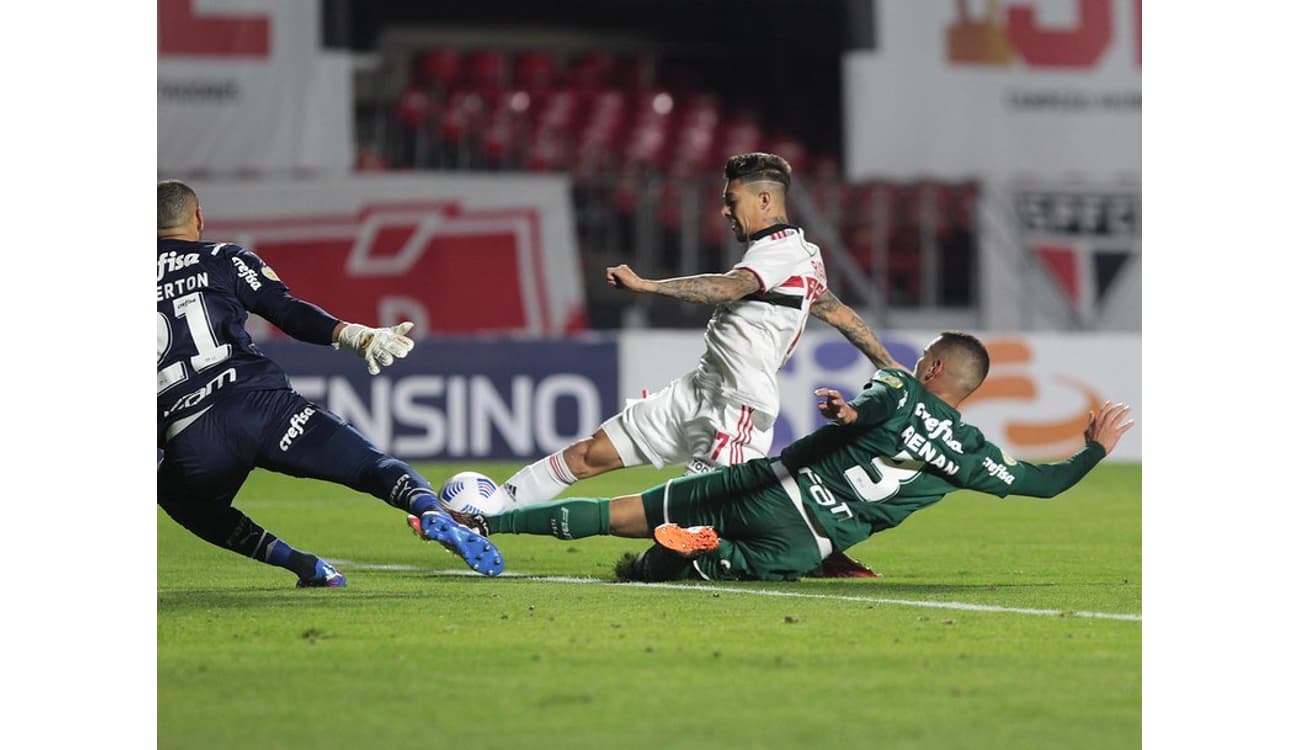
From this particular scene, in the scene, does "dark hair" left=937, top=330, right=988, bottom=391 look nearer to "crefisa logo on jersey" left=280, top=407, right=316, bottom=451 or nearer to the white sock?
the white sock

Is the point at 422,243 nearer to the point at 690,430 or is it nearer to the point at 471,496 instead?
the point at 690,430

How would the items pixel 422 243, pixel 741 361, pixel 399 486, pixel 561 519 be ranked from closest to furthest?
pixel 399 486 < pixel 561 519 < pixel 741 361 < pixel 422 243

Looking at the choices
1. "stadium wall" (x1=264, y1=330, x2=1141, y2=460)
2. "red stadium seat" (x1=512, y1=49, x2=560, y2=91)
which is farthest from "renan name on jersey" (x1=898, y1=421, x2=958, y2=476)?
"red stadium seat" (x1=512, y1=49, x2=560, y2=91)

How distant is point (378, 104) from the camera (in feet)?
63.9

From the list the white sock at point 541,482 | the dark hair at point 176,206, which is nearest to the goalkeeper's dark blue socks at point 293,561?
the white sock at point 541,482

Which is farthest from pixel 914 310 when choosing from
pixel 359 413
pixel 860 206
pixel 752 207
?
pixel 752 207

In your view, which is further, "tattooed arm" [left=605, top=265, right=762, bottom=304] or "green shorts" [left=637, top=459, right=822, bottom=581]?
"green shorts" [left=637, top=459, right=822, bottom=581]

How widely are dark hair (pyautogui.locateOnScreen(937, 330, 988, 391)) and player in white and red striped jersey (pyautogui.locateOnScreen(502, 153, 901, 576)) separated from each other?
19.7 inches

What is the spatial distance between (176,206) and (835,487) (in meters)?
2.60

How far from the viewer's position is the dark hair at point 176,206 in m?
6.75

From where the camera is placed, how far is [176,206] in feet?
22.2

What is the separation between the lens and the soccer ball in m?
6.92

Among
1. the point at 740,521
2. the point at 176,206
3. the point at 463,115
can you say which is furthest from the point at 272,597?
the point at 463,115

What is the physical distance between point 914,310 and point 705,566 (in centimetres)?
1116
